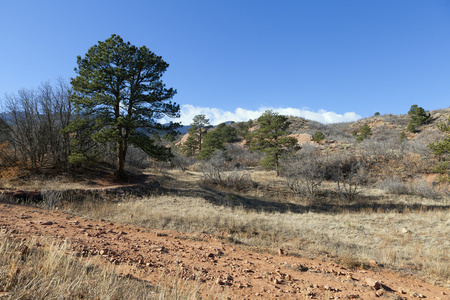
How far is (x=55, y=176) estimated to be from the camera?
15008 millimetres

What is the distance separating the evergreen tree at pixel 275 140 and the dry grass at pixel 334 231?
12442mm

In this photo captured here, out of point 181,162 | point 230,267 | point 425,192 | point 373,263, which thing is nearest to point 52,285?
point 230,267

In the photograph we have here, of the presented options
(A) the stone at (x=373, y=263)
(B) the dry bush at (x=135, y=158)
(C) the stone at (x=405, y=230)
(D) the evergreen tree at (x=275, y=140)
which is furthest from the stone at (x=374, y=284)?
(B) the dry bush at (x=135, y=158)

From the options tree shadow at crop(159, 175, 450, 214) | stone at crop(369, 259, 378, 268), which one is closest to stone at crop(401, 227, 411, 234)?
tree shadow at crop(159, 175, 450, 214)

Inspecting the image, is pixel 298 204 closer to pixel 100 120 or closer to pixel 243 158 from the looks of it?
pixel 100 120

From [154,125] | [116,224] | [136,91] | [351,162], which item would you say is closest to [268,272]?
[116,224]

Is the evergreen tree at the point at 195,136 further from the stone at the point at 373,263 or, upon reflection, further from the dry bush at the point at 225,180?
the stone at the point at 373,263

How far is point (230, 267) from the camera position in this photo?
191 inches

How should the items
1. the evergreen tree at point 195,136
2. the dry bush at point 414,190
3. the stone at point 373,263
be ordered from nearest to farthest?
1. the stone at point 373,263
2. the dry bush at point 414,190
3. the evergreen tree at point 195,136

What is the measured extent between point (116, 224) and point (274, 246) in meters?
5.54

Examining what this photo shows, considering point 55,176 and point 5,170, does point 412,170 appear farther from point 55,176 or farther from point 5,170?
point 5,170

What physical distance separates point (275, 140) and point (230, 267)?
73.8 feet

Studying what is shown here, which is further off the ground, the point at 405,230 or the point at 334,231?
the point at 405,230

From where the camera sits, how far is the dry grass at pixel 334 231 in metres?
6.66
